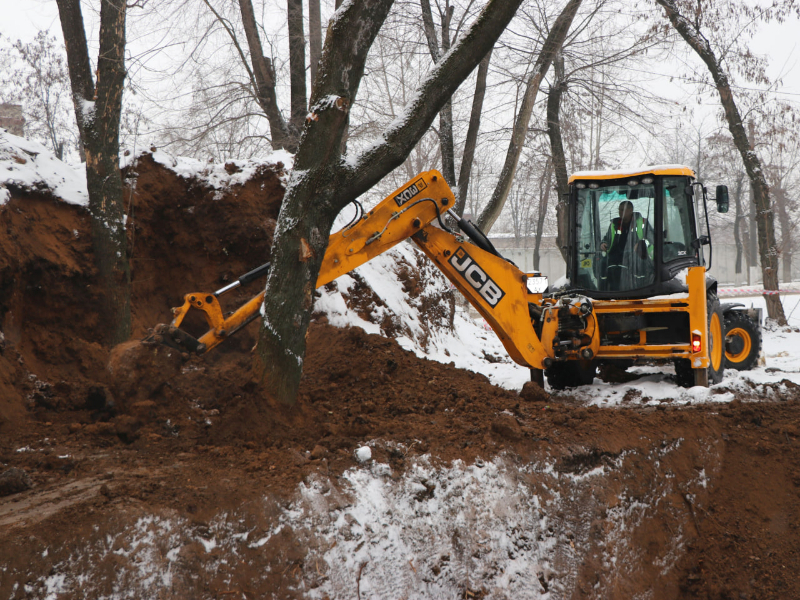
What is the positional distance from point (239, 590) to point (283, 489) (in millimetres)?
651

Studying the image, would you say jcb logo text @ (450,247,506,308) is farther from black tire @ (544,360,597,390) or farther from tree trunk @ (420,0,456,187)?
tree trunk @ (420,0,456,187)

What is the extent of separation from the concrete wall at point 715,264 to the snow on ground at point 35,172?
34.0 meters

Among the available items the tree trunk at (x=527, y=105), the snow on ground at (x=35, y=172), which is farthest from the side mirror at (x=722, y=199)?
the snow on ground at (x=35, y=172)

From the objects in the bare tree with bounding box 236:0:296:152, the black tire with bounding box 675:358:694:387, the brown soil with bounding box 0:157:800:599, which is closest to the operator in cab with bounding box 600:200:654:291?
the black tire with bounding box 675:358:694:387

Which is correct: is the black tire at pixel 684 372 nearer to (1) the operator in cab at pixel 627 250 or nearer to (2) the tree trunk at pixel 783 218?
(1) the operator in cab at pixel 627 250

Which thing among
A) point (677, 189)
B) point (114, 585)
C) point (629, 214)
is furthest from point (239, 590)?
point (677, 189)

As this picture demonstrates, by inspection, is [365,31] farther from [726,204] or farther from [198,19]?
[198,19]

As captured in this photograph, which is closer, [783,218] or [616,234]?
[616,234]

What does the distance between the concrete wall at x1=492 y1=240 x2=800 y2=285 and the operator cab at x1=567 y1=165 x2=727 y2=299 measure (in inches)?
1268

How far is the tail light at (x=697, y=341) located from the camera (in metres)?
6.23

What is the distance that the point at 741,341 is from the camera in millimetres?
8117

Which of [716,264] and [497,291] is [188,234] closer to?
[497,291]

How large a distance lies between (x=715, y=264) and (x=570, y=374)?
55.0 metres

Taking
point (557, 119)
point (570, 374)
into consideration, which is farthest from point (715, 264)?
point (570, 374)
